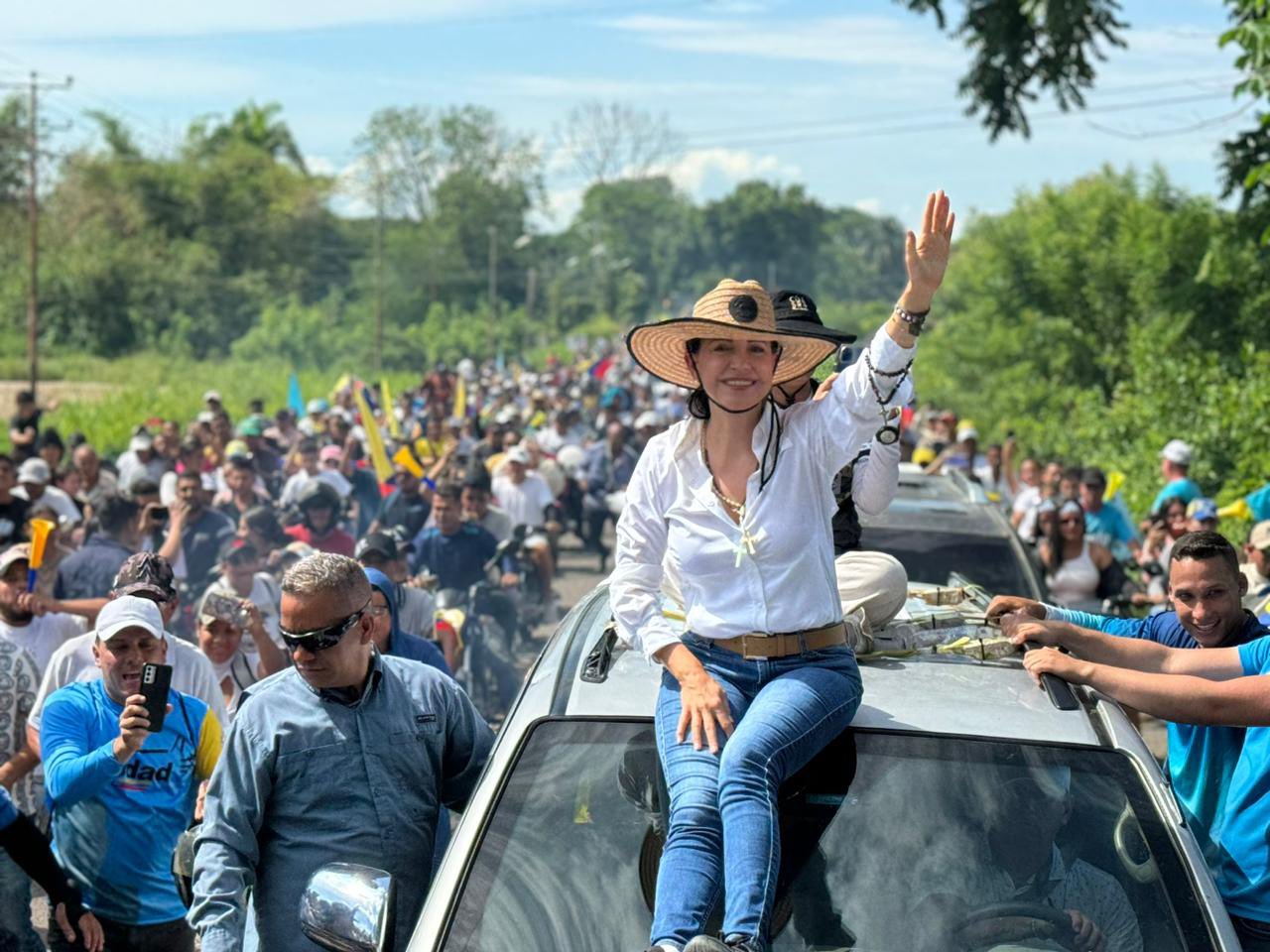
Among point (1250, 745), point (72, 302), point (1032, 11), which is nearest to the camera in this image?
point (1250, 745)

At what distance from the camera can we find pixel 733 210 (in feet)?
503

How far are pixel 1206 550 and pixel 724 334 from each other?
1.65 m

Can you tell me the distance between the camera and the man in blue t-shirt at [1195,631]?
4.16 metres

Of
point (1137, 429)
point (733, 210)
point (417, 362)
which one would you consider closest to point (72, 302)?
point (417, 362)

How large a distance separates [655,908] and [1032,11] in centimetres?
1328

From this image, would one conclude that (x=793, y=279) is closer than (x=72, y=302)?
No

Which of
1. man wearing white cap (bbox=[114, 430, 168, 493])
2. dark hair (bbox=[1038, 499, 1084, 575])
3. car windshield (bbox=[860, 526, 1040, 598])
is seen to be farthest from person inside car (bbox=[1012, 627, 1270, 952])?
man wearing white cap (bbox=[114, 430, 168, 493])

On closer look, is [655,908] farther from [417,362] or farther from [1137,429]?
[417,362]

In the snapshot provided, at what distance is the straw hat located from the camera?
3.73 m

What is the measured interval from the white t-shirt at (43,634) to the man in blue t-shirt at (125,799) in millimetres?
1923

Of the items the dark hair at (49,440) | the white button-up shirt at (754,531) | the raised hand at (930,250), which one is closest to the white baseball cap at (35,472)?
the dark hair at (49,440)

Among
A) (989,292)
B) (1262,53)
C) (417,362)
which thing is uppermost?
(1262,53)

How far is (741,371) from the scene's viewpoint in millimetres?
3775

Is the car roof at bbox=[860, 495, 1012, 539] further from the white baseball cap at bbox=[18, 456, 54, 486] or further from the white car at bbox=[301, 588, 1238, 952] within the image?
the white baseball cap at bbox=[18, 456, 54, 486]
